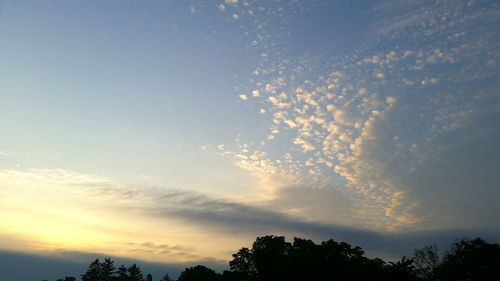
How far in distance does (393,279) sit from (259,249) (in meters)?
33.7

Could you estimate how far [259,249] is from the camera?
77875 mm

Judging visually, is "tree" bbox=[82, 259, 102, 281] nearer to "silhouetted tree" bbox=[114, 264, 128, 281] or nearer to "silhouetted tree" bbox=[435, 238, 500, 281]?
"silhouetted tree" bbox=[114, 264, 128, 281]

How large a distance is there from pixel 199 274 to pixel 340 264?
33007 mm

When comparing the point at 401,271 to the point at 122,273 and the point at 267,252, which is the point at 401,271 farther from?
the point at 122,273

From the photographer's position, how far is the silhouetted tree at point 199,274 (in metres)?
83.2

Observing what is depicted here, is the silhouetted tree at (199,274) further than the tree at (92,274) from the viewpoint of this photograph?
No

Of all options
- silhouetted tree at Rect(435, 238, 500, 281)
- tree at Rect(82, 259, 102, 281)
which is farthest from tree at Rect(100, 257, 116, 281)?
silhouetted tree at Rect(435, 238, 500, 281)

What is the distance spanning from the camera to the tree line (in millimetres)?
53031

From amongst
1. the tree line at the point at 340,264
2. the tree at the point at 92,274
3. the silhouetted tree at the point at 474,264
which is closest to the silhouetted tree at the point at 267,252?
the tree line at the point at 340,264

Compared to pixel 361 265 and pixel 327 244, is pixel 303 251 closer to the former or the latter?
pixel 327 244

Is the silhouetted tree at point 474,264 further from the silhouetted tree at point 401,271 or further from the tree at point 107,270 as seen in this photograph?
the tree at point 107,270

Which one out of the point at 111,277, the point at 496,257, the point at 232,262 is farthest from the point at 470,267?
the point at 111,277

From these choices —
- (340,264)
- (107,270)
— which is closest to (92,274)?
(107,270)

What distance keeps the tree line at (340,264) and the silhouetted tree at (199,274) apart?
5.11 meters
